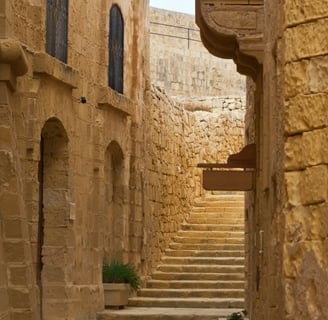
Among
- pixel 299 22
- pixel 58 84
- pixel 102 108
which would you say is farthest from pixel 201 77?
pixel 299 22

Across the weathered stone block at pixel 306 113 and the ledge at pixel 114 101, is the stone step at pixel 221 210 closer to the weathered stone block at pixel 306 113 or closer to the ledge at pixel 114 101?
the ledge at pixel 114 101

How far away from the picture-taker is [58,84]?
15.8 meters

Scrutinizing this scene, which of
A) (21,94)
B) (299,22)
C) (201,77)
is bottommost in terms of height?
(299,22)

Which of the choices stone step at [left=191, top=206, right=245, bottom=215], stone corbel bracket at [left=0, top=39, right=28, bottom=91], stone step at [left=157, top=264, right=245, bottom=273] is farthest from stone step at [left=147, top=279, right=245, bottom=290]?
stone corbel bracket at [left=0, top=39, right=28, bottom=91]

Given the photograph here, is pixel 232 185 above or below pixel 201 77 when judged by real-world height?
below

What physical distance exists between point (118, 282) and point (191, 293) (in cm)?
173

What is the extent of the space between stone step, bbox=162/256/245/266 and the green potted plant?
8.91 ft

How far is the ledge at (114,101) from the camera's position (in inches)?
705

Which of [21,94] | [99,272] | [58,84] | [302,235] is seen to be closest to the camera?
[302,235]

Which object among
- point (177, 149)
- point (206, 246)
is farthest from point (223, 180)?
point (177, 149)

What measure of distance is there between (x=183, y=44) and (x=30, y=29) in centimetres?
2236

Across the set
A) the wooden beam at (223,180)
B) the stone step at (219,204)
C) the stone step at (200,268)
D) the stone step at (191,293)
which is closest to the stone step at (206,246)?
the stone step at (200,268)

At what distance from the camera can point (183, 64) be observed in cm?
3500

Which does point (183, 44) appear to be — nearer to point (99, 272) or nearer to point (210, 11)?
point (99, 272)
